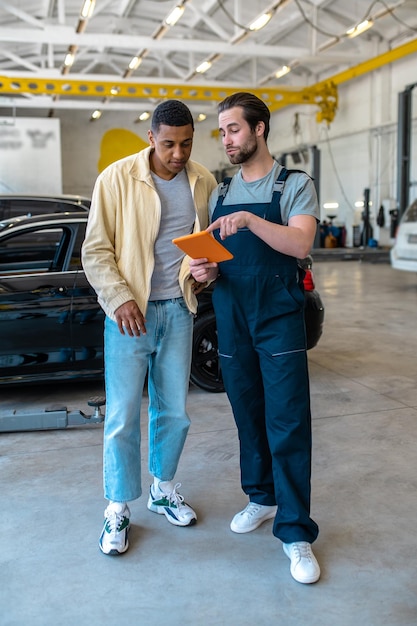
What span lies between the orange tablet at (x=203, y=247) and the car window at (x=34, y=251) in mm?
2541

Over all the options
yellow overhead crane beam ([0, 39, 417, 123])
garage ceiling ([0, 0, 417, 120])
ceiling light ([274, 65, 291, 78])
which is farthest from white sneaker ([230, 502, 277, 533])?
ceiling light ([274, 65, 291, 78])

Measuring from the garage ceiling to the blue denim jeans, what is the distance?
433 inches

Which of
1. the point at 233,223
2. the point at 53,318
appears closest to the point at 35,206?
the point at 53,318

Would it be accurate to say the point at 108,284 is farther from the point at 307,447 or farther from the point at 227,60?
the point at 227,60

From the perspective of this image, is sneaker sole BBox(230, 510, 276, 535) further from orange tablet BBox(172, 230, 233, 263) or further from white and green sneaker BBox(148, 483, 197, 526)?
orange tablet BBox(172, 230, 233, 263)

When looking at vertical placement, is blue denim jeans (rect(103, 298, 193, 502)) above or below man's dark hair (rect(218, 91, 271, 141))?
below

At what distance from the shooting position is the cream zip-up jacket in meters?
2.36

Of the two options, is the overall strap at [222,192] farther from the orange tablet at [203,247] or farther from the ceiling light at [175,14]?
the ceiling light at [175,14]

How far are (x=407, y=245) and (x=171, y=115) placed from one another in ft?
29.5

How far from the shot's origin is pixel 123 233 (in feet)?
7.86

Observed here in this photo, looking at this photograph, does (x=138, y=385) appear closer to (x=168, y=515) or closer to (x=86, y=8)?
(x=168, y=515)

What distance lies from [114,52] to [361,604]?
74.1 ft

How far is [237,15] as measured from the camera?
45.7 feet

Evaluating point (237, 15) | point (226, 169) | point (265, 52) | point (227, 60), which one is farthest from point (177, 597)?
point (226, 169)
